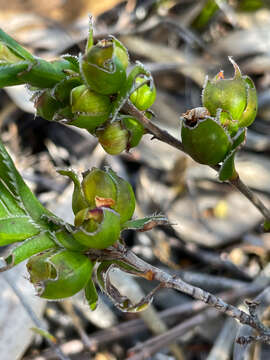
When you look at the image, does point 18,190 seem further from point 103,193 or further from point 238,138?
point 238,138

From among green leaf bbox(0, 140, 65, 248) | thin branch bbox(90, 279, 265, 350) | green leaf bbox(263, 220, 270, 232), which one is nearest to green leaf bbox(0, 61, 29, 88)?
green leaf bbox(0, 140, 65, 248)

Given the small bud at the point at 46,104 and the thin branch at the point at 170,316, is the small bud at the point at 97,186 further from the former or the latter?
the thin branch at the point at 170,316

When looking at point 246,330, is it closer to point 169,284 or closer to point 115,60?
point 169,284

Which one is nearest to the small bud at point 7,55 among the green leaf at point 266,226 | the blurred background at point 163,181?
the green leaf at point 266,226

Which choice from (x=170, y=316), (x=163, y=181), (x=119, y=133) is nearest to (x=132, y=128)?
(x=119, y=133)

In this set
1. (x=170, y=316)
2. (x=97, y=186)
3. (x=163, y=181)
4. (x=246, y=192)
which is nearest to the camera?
(x=97, y=186)

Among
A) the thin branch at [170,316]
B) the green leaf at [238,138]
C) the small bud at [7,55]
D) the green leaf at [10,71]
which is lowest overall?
the thin branch at [170,316]

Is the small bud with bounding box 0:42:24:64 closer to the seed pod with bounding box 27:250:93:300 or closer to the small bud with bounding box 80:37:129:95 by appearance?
the small bud with bounding box 80:37:129:95

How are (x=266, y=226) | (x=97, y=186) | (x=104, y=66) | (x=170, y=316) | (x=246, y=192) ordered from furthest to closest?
(x=170, y=316), (x=266, y=226), (x=246, y=192), (x=97, y=186), (x=104, y=66)
